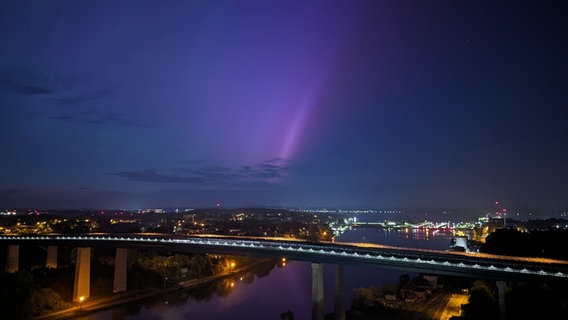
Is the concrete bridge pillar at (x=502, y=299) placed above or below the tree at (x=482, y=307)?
above

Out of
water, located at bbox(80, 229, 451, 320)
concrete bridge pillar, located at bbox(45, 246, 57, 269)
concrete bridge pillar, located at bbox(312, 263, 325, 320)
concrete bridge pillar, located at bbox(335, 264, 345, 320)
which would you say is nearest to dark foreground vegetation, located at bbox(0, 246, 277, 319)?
water, located at bbox(80, 229, 451, 320)

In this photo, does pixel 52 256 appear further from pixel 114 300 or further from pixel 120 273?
pixel 114 300

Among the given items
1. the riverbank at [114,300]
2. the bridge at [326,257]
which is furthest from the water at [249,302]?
the bridge at [326,257]

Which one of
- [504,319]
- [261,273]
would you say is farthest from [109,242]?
[504,319]

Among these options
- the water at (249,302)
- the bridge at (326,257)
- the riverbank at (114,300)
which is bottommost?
the water at (249,302)

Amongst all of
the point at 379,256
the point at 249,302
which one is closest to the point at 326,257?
the point at 379,256

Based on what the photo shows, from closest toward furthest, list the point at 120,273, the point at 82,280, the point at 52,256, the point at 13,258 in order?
the point at 82,280 → the point at 120,273 → the point at 13,258 → the point at 52,256

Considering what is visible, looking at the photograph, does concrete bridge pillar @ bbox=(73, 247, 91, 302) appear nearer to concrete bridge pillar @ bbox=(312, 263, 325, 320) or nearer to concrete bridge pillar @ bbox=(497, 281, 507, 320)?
concrete bridge pillar @ bbox=(312, 263, 325, 320)

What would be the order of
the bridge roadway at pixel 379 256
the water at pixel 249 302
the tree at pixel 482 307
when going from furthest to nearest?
1. the water at pixel 249 302
2. the tree at pixel 482 307
3. the bridge roadway at pixel 379 256

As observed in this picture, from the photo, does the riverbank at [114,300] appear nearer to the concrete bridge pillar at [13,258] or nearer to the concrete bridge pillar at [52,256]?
the concrete bridge pillar at [52,256]
